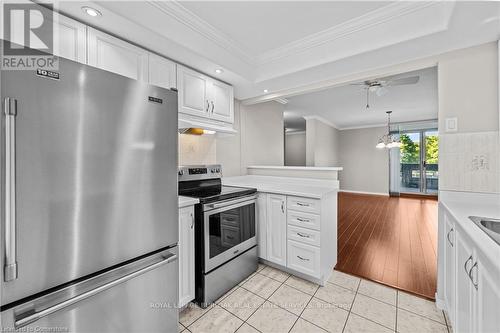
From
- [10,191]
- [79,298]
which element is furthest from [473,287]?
[10,191]

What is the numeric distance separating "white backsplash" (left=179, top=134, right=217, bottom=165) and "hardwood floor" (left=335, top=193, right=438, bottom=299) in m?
2.06

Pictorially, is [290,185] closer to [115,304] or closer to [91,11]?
[115,304]

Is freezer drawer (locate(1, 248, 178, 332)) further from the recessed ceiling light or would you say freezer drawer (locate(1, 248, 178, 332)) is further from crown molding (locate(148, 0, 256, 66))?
crown molding (locate(148, 0, 256, 66))

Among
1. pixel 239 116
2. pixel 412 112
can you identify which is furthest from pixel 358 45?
pixel 412 112

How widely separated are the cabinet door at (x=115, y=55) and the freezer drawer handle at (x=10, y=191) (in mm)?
890

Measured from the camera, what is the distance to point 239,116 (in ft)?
11.0

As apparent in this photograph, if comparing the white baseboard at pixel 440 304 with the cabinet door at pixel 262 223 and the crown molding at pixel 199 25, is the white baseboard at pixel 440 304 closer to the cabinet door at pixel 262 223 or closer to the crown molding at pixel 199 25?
the cabinet door at pixel 262 223

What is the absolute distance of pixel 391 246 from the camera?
3029 millimetres

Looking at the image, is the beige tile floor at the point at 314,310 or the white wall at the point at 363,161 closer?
the beige tile floor at the point at 314,310

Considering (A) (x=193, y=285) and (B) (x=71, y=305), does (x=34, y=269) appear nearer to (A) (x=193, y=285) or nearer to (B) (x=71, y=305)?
(B) (x=71, y=305)

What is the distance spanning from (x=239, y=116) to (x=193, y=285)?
2390mm

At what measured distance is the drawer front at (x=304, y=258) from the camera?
81.7 inches

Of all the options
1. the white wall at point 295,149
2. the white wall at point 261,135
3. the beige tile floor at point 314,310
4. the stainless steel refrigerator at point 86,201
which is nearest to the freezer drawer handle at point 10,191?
the stainless steel refrigerator at point 86,201

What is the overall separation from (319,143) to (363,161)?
8.06ft
